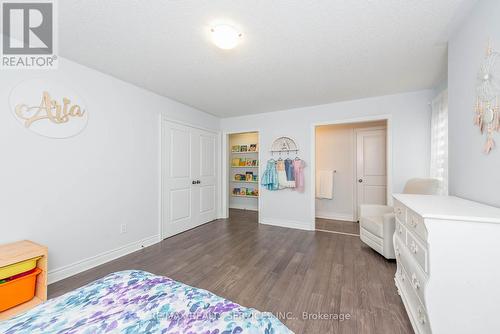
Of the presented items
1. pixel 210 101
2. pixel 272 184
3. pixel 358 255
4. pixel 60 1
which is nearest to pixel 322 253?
pixel 358 255

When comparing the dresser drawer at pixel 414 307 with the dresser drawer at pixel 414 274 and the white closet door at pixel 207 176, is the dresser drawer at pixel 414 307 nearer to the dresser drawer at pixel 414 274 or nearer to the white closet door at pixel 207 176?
A: the dresser drawer at pixel 414 274

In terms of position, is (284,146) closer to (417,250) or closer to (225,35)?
(225,35)

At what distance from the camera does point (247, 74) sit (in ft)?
8.02

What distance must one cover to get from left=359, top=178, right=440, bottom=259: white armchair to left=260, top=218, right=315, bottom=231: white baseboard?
38.1 inches

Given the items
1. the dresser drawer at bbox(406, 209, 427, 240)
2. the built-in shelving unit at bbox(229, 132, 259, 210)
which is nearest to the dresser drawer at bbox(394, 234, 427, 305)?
the dresser drawer at bbox(406, 209, 427, 240)

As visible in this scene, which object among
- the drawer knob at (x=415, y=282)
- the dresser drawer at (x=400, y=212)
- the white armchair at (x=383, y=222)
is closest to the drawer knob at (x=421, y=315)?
the drawer knob at (x=415, y=282)

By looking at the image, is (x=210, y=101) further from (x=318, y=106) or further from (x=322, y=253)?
(x=322, y=253)

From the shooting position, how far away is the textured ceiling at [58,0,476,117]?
4.70ft

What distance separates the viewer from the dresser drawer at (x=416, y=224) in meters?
1.13

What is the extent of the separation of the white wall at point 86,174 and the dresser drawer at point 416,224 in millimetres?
3062

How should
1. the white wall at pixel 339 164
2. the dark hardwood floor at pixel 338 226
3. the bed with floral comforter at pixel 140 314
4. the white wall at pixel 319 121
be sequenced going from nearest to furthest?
the bed with floral comforter at pixel 140 314, the white wall at pixel 319 121, the dark hardwood floor at pixel 338 226, the white wall at pixel 339 164

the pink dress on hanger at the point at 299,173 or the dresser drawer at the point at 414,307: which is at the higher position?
the pink dress on hanger at the point at 299,173

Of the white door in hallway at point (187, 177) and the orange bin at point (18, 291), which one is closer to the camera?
the orange bin at point (18, 291)

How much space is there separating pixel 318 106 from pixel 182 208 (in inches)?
122
